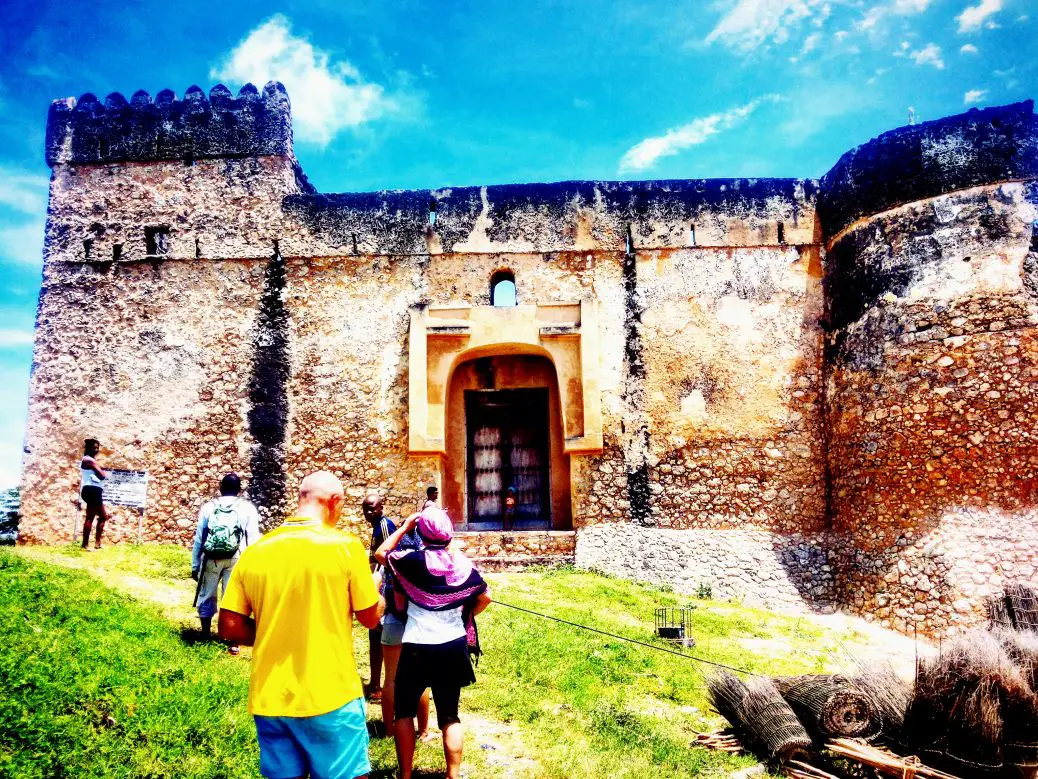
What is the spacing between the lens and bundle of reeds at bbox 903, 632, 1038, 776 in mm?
4664

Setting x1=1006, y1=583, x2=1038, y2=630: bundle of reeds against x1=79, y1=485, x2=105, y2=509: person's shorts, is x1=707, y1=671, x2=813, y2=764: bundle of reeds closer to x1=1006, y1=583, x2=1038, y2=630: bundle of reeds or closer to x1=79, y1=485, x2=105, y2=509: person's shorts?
x1=1006, y1=583, x2=1038, y2=630: bundle of reeds

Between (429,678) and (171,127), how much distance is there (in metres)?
12.4

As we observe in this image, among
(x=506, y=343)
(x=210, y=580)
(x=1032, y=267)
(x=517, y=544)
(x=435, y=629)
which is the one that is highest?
(x=1032, y=267)

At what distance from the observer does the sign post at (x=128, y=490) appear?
11914 mm

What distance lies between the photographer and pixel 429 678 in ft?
13.2

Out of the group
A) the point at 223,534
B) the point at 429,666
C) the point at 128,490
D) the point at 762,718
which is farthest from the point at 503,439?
the point at 429,666

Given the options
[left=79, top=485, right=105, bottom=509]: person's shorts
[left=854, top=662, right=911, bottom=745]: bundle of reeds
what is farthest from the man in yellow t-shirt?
[left=79, top=485, right=105, bottom=509]: person's shorts

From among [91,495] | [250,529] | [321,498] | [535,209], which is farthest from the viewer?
[535,209]

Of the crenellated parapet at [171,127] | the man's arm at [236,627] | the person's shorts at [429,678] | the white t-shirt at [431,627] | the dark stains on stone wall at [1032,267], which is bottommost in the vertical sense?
the person's shorts at [429,678]

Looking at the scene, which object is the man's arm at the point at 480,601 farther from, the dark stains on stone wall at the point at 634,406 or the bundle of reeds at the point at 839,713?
the dark stains on stone wall at the point at 634,406

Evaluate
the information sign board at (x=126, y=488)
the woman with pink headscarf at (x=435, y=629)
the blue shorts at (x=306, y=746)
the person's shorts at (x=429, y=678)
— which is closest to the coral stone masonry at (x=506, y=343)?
the information sign board at (x=126, y=488)

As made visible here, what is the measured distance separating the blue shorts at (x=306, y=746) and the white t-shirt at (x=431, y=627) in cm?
92

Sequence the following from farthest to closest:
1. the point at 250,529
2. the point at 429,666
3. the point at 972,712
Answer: the point at 250,529, the point at 972,712, the point at 429,666

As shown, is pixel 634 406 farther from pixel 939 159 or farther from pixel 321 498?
pixel 321 498
